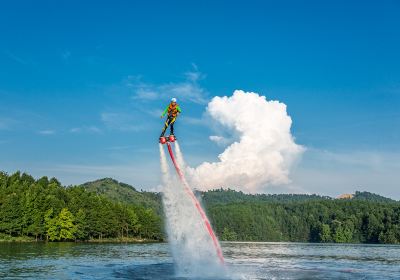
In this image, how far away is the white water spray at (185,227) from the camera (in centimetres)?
4666

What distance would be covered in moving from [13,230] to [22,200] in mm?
10060

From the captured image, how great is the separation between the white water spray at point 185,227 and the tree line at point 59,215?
100 metres

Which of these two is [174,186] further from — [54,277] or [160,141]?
[54,277]

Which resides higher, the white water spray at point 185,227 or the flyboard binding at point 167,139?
the flyboard binding at point 167,139

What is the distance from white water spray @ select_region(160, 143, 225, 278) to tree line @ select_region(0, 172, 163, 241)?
10040cm

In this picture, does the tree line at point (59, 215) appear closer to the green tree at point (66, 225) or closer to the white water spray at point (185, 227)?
the green tree at point (66, 225)

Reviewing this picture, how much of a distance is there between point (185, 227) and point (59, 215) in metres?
115

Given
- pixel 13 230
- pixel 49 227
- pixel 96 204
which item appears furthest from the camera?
pixel 96 204

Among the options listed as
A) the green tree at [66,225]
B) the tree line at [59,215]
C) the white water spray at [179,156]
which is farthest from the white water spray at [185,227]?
the green tree at [66,225]

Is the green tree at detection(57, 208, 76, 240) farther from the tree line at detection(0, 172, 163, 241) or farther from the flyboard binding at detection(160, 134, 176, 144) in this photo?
the flyboard binding at detection(160, 134, 176, 144)

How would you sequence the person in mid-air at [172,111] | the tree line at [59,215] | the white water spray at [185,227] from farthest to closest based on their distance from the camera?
the tree line at [59,215] < the white water spray at [185,227] < the person in mid-air at [172,111]

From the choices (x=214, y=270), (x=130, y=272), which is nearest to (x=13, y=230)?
(x=130, y=272)

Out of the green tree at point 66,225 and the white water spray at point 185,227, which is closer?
the white water spray at point 185,227

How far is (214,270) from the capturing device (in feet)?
164
